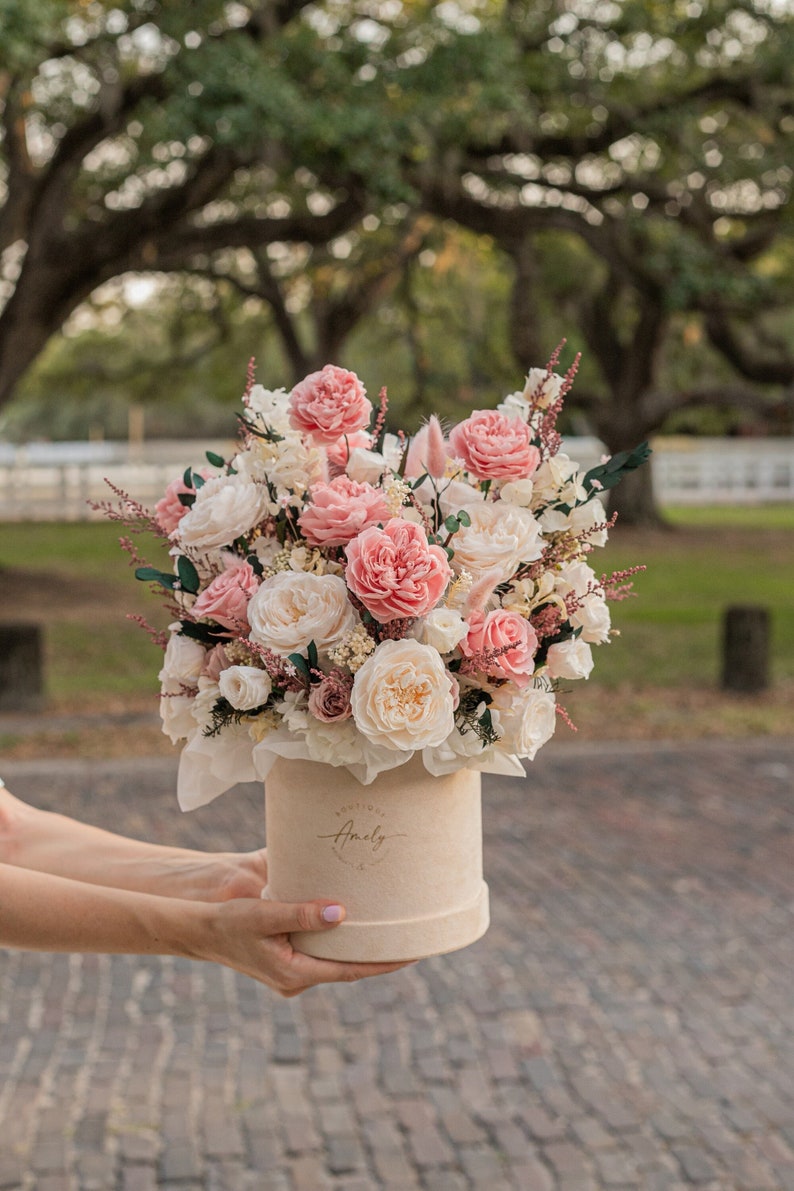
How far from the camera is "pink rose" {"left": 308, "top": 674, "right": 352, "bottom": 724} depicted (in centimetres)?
202

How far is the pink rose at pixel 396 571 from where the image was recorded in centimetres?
195

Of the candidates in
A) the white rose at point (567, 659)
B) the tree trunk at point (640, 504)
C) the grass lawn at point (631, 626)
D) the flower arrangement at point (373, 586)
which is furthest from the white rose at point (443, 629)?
the tree trunk at point (640, 504)

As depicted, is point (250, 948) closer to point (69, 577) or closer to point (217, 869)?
point (217, 869)

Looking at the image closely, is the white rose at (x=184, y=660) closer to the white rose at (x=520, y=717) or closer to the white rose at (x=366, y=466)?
the white rose at (x=366, y=466)

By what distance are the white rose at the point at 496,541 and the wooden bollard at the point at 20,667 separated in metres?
8.53

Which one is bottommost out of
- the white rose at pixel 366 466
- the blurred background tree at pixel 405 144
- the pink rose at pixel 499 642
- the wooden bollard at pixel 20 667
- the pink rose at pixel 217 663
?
the wooden bollard at pixel 20 667

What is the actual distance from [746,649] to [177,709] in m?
9.13

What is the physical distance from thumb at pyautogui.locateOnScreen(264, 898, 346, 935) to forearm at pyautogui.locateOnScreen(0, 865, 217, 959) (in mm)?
134

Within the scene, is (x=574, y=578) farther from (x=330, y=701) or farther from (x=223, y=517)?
(x=223, y=517)

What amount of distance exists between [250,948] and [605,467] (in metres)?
1.01

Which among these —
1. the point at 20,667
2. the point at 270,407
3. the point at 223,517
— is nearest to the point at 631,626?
the point at 20,667

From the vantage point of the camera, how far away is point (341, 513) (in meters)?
2.05

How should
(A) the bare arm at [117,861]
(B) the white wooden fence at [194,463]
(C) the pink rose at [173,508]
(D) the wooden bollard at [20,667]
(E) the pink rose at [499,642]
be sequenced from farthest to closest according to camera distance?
(B) the white wooden fence at [194,463]
(D) the wooden bollard at [20,667]
(A) the bare arm at [117,861]
(C) the pink rose at [173,508]
(E) the pink rose at [499,642]

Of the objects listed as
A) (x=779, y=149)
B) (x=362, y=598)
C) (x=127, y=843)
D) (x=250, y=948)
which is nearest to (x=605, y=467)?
(x=362, y=598)
